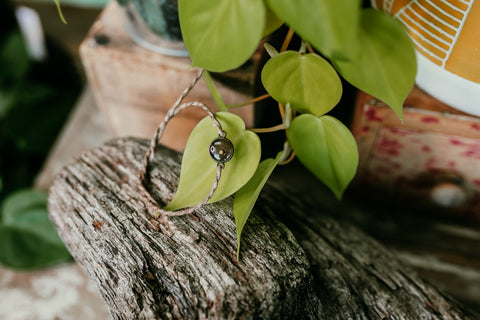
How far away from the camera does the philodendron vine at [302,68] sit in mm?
343

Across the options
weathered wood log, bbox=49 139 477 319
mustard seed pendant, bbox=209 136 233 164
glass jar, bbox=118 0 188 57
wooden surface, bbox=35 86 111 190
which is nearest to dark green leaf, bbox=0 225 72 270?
wooden surface, bbox=35 86 111 190

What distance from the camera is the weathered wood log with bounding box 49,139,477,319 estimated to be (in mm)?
512

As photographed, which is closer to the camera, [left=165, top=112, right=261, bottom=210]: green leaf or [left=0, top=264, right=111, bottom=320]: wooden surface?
[left=165, top=112, right=261, bottom=210]: green leaf

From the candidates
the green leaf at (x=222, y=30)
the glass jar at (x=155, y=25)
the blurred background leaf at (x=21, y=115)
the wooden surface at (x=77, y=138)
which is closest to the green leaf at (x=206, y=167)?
the green leaf at (x=222, y=30)

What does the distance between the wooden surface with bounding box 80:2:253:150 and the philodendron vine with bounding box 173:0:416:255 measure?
9.3 inches

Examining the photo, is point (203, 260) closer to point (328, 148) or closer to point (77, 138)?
point (328, 148)

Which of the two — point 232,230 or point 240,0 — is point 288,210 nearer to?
point 232,230

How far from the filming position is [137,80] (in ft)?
2.80

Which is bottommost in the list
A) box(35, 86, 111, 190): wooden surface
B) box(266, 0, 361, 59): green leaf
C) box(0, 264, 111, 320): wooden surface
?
box(0, 264, 111, 320): wooden surface

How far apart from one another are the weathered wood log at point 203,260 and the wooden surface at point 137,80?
18 cm

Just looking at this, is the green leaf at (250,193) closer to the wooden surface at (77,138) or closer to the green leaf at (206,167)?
the green leaf at (206,167)

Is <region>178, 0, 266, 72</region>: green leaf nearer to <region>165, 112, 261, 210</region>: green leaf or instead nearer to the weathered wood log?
<region>165, 112, 261, 210</region>: green leaf

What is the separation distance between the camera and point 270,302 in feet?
1.66

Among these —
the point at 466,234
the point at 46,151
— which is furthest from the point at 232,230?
the point at 46,151
